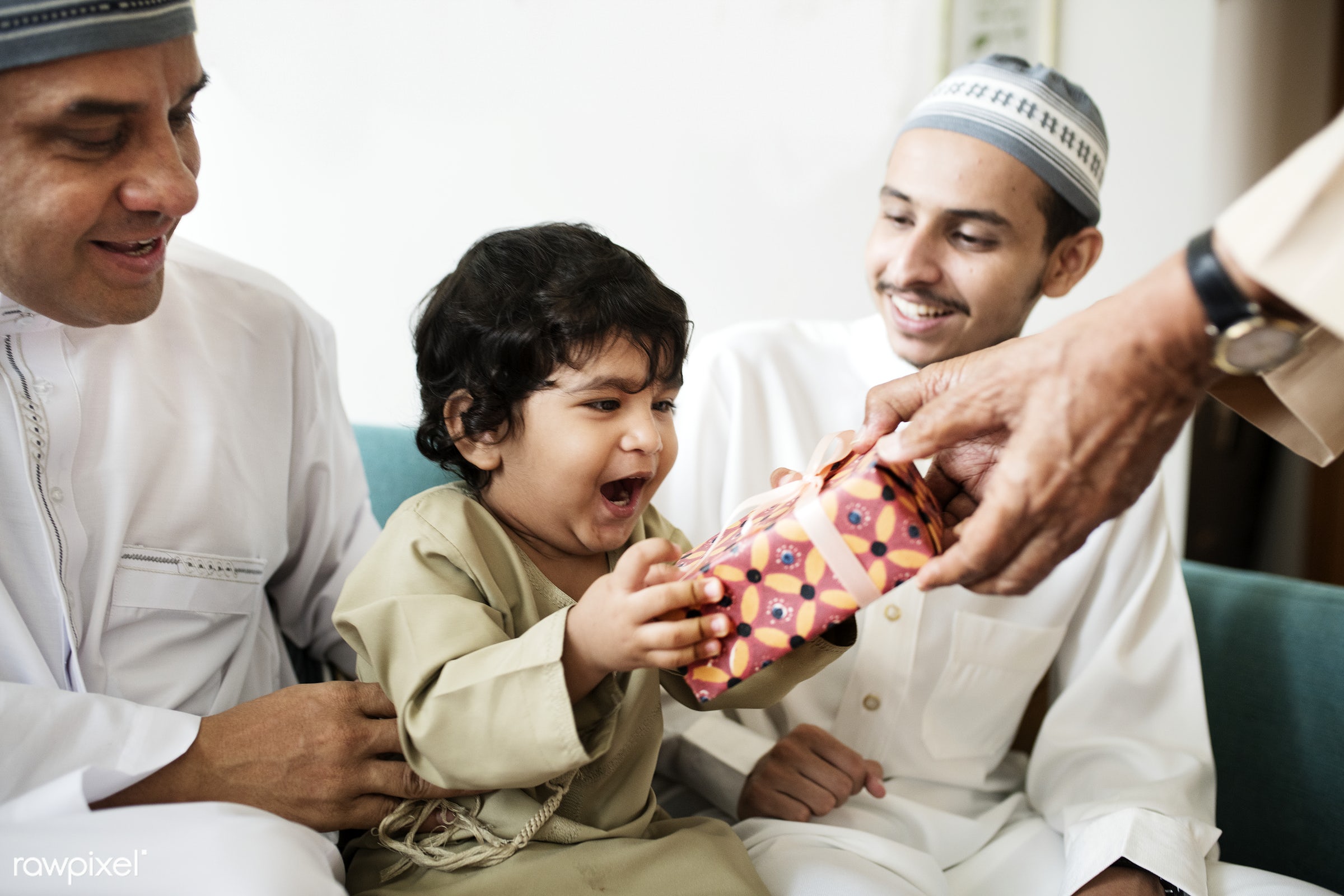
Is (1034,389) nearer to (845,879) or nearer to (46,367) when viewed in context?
(845,879)

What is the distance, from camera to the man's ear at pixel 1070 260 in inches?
74.7

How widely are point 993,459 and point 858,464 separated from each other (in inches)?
13.2

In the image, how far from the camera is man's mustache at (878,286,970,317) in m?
1.78

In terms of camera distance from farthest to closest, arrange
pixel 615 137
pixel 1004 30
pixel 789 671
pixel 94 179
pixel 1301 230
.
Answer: pixel 1004 30, pixel 615 137, pixel 789 671, pixel 94 179, pixel 1301 230

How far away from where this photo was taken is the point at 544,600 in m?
1.32

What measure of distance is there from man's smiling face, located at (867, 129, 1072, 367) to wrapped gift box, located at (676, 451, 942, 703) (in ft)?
2.62

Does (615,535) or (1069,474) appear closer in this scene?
(1069,474)

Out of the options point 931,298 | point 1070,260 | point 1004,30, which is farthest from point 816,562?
point 1004,30

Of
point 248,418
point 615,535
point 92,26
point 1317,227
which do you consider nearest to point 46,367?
point 248,418

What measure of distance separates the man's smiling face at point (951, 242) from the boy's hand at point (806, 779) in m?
0.75

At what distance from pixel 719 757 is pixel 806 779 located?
17 centimetres

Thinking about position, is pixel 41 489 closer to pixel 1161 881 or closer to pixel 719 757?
pixel 719 757

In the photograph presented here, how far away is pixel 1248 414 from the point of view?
129 centimetres

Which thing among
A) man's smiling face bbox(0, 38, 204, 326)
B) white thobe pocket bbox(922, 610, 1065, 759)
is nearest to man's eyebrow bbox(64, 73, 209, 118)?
man's smiling face bbox(0, 38, 204, 326)
